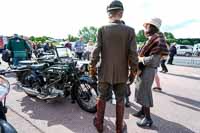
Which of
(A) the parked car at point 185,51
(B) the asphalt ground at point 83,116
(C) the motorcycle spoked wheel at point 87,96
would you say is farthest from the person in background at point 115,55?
(A) the parked car at point 185,51

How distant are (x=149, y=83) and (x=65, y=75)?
1.89 meters

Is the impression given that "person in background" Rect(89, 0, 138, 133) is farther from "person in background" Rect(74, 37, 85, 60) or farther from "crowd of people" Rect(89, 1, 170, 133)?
"person in background" Rect(74, 37, 85, 60)

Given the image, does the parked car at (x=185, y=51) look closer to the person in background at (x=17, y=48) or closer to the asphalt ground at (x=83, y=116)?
the person in background at (x=17, y=48)

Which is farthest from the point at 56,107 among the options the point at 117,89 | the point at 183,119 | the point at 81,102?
the point at 183,119

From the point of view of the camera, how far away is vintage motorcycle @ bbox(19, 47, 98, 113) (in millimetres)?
5020

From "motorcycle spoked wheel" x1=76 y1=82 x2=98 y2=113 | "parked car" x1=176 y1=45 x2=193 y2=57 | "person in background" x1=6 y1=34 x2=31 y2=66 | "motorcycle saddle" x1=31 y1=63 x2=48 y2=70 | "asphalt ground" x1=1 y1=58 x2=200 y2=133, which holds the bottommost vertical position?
"parked car" x1=176 y1=45 x2=193 y2=57

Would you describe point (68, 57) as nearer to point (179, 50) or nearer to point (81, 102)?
point (81, 102)

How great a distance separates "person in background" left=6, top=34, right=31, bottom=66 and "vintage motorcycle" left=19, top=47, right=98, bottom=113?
3.23 meters

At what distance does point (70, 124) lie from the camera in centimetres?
436

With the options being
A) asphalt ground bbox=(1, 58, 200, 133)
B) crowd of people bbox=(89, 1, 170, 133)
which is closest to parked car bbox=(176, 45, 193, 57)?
asphalt ground bbox=(1, 58, 200, 133)

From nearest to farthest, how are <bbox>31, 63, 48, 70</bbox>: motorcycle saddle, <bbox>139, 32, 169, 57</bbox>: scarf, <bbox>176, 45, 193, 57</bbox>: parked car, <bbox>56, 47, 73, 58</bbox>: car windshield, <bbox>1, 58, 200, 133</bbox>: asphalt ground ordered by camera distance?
<bbox>139, 32, 169, 57</bbox>: scarf → <bbox>1, 58, 200, 133</bbox>: asphalt ground → <bbox>31, 63, 48, 70</bbox>: motorcycle saddle → <bbox>56, 47, 73, 58</bbox>: car windshield → <bbox>176, 45, 193, 57</bbox>: parked car

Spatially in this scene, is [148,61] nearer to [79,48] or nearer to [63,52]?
[63,52]

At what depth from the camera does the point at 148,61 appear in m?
4.12

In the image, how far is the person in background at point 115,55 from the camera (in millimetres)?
3367
